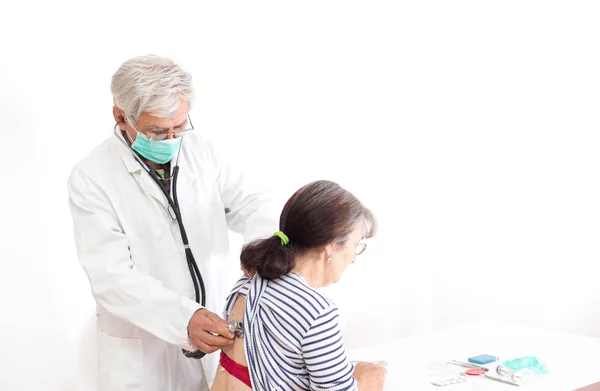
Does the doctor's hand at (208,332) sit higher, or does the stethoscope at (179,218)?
the stethoscope at (179,218)

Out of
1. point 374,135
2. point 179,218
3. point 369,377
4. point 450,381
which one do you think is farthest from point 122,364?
point 374,135

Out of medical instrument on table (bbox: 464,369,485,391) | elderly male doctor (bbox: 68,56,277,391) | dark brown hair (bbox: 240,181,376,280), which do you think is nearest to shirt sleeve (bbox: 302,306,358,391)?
dark brown hair (bbox: 240,181,376,280)

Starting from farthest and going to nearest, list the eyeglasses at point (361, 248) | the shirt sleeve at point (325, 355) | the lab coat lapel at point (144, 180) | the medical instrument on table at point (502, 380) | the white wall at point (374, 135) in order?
the white wall at point (374, 135)
the lab coat lapel at point (144, 180)
the medical instrument on table at point (502, 380)
the eyeglasses at point (361, 248)
the shirt sleeve at point (325, 355)

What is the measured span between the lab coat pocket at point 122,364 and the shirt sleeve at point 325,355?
0.65m

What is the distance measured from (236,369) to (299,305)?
0.27 meters

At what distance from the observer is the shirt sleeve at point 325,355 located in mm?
1652

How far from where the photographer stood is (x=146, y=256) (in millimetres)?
2168

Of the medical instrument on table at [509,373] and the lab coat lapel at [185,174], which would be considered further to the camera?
the lab coat lapel at [185,174]

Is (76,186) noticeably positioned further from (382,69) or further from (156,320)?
(382,69)

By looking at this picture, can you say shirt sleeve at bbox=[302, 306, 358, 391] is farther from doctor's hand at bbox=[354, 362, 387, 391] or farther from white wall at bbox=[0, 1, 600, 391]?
white wall at bbox=[0, 1, 600, 391]

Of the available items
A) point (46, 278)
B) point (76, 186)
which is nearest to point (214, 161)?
point (76, 186)

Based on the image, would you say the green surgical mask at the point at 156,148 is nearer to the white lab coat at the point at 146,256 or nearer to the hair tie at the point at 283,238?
the white lab coat at the point at 146,256

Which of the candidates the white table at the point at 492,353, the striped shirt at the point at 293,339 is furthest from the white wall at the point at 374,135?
the striped shirt at the point at 293,339

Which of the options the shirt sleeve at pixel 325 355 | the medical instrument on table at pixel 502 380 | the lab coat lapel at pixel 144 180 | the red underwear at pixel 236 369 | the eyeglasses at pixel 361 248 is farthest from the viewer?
the lab coat lapel at pixel 144 180
